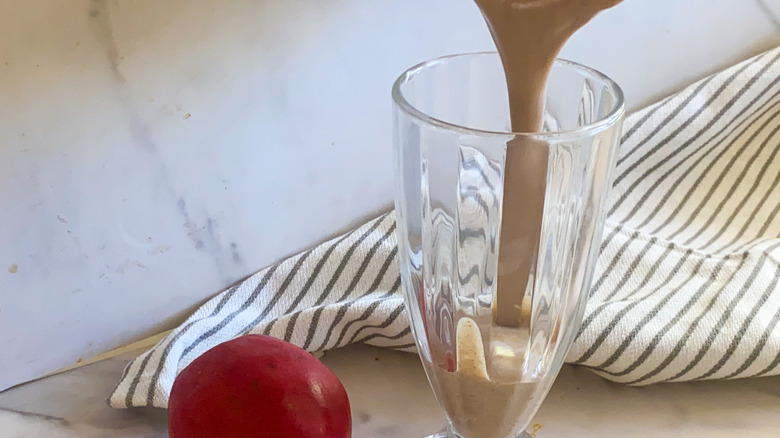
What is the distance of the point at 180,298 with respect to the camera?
0.50 m

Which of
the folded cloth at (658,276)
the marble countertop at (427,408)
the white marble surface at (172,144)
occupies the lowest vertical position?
the marble countertop at (427,408)

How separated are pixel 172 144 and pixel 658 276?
37cm

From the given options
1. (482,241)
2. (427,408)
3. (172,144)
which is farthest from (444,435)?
(172,144)

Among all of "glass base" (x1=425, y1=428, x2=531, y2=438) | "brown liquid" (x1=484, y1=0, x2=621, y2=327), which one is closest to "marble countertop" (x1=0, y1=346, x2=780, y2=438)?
"glass base" (x1=425, y1=428, x2=531, y2=438)

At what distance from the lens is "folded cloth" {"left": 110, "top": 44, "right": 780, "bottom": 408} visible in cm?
44

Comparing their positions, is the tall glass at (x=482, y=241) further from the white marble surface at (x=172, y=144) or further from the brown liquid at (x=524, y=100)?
the white marble surface at (x=172, y=144)

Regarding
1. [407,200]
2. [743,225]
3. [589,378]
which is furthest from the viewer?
[743,225]

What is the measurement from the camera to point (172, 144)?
0.44 meters

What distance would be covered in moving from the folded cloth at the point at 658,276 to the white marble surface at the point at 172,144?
1.6 inches

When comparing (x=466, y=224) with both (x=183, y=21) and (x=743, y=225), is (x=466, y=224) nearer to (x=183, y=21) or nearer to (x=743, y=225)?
(x=183, y=21)

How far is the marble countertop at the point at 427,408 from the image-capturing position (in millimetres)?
437

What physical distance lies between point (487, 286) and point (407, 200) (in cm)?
7

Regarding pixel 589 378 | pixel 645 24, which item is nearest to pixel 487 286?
pixel 589 378

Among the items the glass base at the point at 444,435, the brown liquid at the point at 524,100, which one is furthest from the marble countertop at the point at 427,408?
the brown liquid at the point at 524,100
